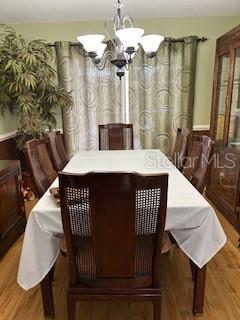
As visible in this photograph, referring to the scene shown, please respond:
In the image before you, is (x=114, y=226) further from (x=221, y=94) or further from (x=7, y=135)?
(x=7, y=135)

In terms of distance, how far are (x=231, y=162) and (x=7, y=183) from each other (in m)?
2.23

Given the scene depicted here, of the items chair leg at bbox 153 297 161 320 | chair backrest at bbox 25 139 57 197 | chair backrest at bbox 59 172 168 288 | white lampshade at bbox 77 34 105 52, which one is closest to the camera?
chair backrest at bbox 59 172 168 288

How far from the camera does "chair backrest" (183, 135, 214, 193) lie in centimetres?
175

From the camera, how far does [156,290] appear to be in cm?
128

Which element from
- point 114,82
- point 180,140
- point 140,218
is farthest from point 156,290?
point 114,82

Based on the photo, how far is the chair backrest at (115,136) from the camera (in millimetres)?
3217

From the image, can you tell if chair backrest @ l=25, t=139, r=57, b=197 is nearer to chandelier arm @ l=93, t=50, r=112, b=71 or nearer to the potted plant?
the potted plant

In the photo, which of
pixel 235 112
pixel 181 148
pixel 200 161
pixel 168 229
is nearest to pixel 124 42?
pixel 200 161

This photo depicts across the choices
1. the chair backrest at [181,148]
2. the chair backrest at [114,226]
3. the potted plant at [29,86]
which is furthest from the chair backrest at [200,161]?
the potted plant at [29,86]

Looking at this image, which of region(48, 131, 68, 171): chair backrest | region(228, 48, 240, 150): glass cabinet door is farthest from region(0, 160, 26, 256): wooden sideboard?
region(228, 48, 240, 150): glass cabinet door

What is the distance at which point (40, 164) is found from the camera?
1.90 m

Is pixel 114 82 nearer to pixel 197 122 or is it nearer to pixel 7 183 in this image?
pixel 197 122

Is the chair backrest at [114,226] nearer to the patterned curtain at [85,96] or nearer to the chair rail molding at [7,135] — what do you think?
the chair rail molding at [7,135]

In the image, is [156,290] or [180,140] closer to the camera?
[156,290]
